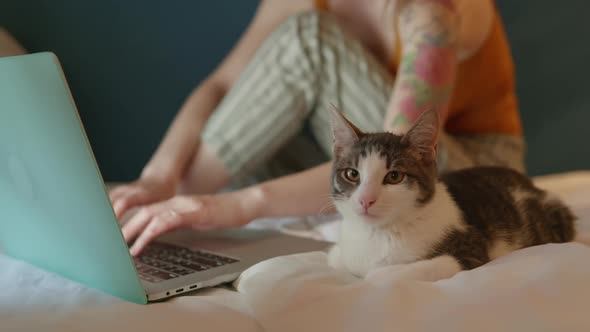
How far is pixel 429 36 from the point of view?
3.84ft

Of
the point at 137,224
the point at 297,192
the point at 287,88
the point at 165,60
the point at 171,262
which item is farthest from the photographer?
the point at 165,60

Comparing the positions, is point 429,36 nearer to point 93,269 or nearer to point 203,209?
point 203,209

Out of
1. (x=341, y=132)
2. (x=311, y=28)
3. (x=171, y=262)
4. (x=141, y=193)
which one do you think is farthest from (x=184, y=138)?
(x=341, y=132)

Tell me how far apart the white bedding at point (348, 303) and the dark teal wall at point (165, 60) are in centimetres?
121

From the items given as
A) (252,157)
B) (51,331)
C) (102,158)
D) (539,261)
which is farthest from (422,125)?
(102,158)

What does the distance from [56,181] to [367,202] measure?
1.26 feet

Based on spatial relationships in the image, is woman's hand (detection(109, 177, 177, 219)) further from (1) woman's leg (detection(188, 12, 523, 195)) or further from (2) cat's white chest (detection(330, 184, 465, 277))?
(2) cat's white chest (detection(330, 184, 465, 277))

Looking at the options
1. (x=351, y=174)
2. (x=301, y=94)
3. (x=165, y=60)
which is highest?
(x=351, y=174)

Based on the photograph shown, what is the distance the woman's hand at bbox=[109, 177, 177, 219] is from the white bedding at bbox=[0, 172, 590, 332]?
15.5 inches

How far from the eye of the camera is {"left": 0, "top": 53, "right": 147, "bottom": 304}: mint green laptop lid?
642mm

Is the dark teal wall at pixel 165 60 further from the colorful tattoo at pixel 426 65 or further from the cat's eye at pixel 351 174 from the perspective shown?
the cat's eye at pixel 351 174

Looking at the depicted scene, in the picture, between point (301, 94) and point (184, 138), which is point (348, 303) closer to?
point (301, 94)

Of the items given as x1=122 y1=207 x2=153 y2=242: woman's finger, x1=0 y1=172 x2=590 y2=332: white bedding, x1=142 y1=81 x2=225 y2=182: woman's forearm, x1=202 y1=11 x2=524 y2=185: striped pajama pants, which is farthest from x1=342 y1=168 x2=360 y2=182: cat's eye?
x1=142 y1=81 x2=225 y2=182: woman's forearm

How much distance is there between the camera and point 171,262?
3.10 ft
